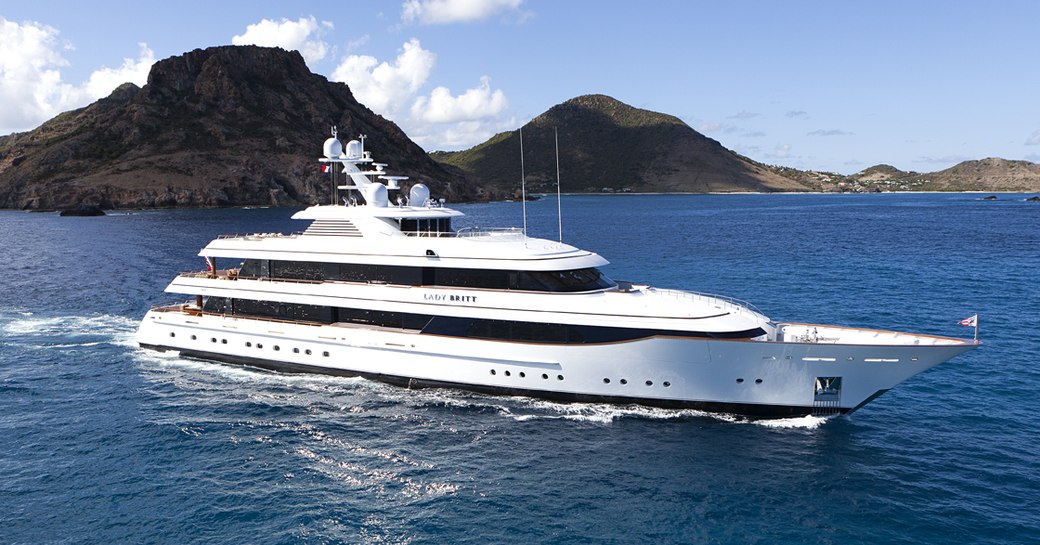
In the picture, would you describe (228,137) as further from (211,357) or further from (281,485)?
(281,485)

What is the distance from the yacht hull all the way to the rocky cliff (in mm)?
124586

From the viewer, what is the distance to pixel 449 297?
74.4 feet

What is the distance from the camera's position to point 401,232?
974 inches

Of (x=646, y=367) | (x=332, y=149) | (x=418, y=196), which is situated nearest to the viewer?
(x=646, y=367)

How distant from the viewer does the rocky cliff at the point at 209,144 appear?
135 metres

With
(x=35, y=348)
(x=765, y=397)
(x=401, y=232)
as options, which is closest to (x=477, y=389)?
(x=401, y=232)

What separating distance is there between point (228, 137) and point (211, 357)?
141748 millimetres

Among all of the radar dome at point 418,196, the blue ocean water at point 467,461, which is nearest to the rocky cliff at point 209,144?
the blue ocean water at point 467,461

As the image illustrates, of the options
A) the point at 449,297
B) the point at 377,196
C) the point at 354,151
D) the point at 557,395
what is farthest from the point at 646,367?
the point at 354,151

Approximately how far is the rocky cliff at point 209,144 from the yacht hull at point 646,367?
409 ft

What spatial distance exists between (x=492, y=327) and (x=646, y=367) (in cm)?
518

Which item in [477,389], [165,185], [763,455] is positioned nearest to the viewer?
[763,455]

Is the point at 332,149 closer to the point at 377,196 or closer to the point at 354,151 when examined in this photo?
the point at 354,151

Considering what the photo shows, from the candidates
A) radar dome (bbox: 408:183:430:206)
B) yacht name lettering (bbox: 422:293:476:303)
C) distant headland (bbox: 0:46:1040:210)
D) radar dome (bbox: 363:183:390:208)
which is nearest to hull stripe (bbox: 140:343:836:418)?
yacht name lettering (bbox: 422:293:476:303)
